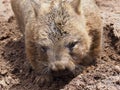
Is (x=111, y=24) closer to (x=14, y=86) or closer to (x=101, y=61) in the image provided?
(x=101, y=61)

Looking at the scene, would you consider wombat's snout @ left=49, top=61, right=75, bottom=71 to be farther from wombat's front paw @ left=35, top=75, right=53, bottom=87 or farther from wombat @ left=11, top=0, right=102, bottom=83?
wombat's front paw @ left=35, top=75, right=53, bottom=87

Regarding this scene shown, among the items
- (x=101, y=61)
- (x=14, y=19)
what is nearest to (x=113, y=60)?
(x=101, y=61)

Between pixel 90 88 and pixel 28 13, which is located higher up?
pixel 28 13

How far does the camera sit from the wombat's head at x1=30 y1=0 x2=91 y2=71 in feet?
18.6

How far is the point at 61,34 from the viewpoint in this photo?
18.8 feet

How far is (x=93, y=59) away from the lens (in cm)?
656

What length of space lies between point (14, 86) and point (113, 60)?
142cm

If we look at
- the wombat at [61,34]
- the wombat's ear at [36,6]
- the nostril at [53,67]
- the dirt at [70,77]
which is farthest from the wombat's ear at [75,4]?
the nostril at [53,67]

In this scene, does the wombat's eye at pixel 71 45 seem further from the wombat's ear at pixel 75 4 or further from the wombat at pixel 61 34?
the wombat's ear at pixel 75 4

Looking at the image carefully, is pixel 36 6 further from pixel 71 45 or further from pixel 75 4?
pixel 71 45

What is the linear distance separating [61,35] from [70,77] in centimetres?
73

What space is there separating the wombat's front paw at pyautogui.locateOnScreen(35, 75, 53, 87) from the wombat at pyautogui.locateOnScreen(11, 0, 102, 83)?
0.10 m

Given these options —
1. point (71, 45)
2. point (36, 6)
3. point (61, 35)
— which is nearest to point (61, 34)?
point (61, 35)

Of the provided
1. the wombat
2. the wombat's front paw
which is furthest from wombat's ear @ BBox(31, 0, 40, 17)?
the wombat's front paw
